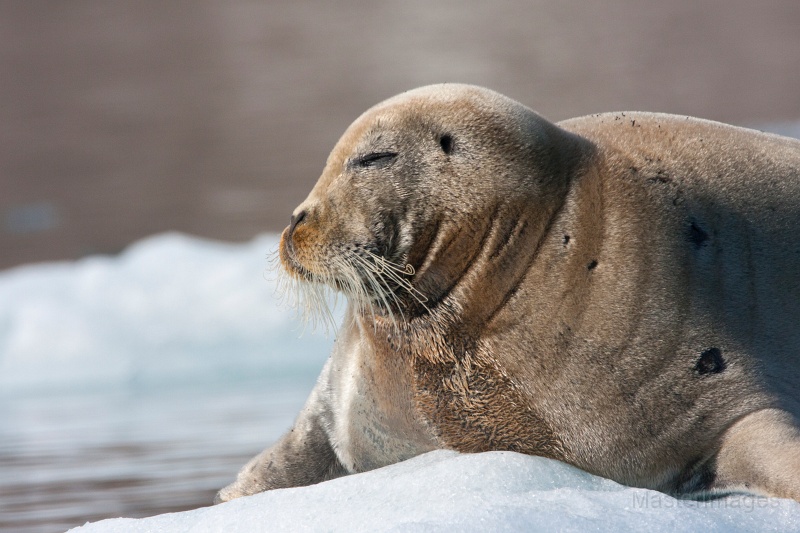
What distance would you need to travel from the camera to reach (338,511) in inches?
102

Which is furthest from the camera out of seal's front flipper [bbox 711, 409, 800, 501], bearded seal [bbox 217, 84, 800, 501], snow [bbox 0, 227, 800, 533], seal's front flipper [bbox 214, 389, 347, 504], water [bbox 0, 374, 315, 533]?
snow [bbox 0, 227, 800, 533]

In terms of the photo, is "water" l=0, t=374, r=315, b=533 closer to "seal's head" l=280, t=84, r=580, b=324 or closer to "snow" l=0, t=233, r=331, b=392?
"snow" l=0, t=233, r=331, b=392

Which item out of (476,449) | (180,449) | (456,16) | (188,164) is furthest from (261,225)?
(476,449)

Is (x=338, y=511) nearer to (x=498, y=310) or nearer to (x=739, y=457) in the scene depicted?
(x=498, y=310)

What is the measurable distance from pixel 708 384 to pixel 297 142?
12.2 metres

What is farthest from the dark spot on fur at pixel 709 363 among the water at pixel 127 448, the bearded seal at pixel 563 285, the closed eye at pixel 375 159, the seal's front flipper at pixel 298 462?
the water at pixel 127 448

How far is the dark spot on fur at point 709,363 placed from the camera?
2818mm

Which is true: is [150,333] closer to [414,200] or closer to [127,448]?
[127,448]

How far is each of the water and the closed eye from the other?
56.6 inches

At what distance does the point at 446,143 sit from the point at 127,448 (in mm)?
3115

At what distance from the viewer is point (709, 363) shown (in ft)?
9.26

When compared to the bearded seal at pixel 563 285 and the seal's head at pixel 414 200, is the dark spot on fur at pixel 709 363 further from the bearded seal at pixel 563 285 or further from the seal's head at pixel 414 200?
the seal's head at pixel 414 200

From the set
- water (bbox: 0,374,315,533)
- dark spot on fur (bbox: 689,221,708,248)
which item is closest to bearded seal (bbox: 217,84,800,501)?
dark spot on fur (bbox: 689,221,708,248)

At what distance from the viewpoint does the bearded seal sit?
2.81 metres
